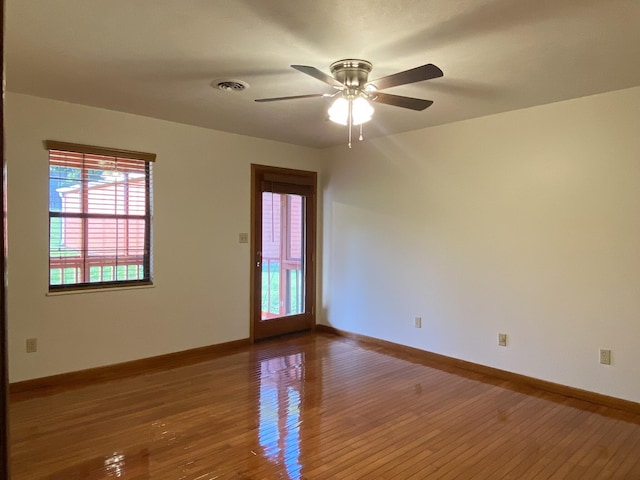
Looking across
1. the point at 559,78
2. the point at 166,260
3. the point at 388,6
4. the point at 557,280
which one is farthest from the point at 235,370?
the point at 559,78

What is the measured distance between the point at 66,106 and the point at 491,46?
11.3 feet

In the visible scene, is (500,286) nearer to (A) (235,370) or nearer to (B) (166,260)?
(A) (235,370)

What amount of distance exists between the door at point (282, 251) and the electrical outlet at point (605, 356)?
3332 mm

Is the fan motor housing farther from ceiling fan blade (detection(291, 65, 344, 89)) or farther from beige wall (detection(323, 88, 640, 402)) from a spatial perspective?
beige wall (detection(323, 88, 640, 402))

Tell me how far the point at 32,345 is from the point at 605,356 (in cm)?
467

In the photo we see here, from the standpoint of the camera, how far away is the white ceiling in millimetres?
2150

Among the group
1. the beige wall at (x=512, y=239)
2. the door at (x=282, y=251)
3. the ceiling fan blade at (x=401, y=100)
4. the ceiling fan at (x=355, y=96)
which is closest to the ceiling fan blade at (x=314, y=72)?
the ceiling fan at (x=355, y=96)

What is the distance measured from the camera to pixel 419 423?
121 inches

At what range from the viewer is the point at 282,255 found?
→ 5578mm

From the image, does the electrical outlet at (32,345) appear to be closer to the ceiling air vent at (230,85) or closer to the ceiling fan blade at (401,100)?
the ceiling air vent at (230,85)

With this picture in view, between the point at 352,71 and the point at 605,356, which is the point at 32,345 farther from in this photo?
the point at 605,356

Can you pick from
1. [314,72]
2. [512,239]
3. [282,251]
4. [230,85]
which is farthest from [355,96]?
[282,251]

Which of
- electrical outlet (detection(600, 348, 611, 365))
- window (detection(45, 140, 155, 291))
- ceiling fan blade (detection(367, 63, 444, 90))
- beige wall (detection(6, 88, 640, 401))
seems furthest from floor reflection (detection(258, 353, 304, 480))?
electrical outlet (detection(600, 348, 611, 365))

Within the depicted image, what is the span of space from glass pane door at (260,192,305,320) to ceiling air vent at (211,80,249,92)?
204 centimetres
